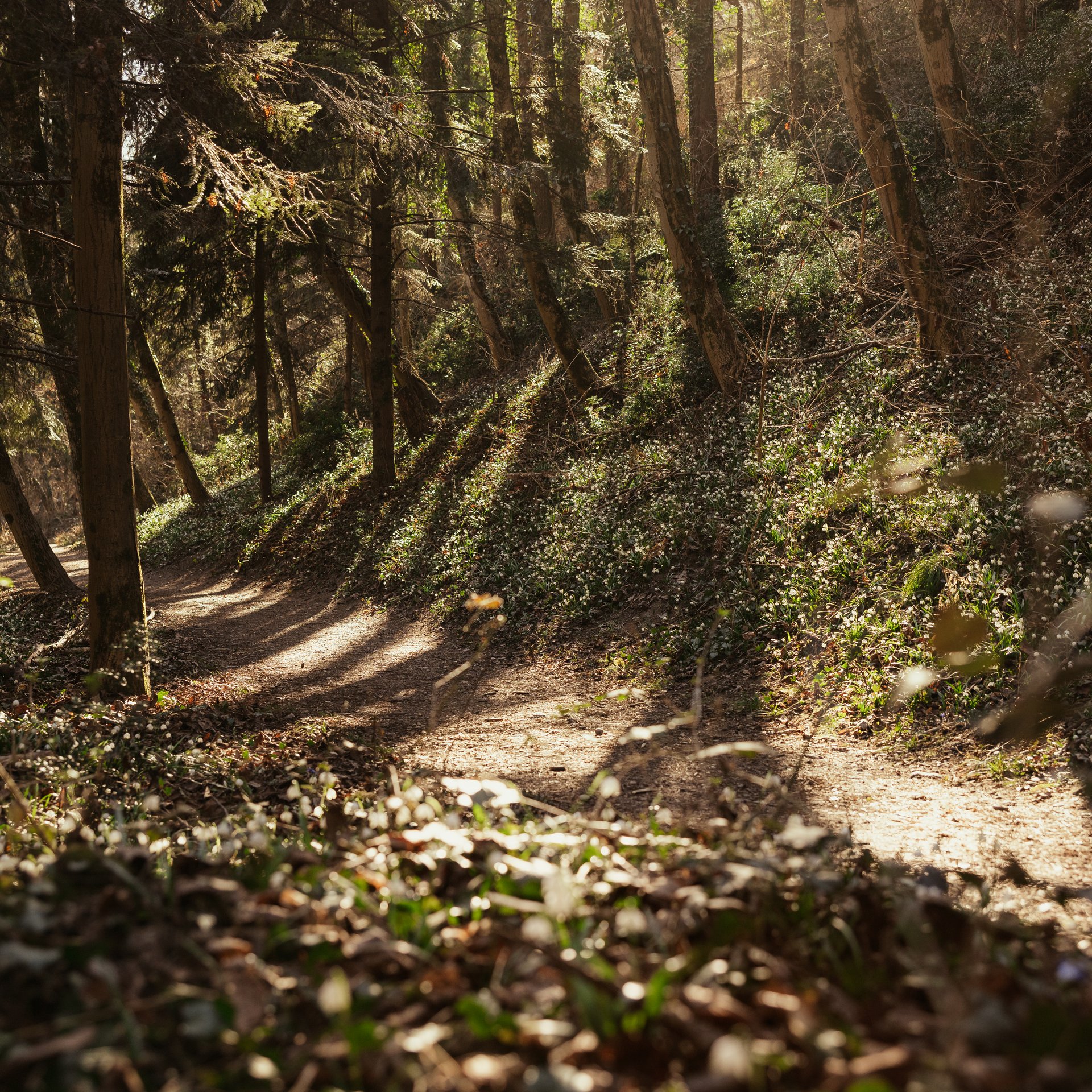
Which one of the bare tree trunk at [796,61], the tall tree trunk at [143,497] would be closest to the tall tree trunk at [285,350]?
the tall tree trunk at [143,497]

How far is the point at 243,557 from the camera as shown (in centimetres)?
1997

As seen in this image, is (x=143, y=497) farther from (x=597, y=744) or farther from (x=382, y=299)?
(x=597, y=744)

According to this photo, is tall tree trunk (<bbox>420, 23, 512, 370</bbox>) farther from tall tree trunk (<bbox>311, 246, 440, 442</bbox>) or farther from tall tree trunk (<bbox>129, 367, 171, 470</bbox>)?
tall tree trunk (<bbox>129, 367, 171, 470</bbox>)

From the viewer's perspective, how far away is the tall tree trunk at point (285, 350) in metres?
23.0

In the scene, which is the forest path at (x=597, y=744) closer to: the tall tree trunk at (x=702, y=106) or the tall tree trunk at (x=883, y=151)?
the tall tree trunk at (x=883, y=151)

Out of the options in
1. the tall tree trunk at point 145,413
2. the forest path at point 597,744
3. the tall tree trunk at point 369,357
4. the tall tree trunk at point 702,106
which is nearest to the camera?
the forest path at point 597,744

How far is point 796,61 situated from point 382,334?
1342 centimetres

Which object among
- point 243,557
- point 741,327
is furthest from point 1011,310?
point 243,557

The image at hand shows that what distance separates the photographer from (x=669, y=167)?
10945mm

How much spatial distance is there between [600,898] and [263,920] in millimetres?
889

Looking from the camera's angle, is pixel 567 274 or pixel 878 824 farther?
pixel 567 274

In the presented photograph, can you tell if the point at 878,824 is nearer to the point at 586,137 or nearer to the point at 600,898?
the point at 600,898

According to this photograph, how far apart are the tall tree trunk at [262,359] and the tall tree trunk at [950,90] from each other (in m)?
12.4

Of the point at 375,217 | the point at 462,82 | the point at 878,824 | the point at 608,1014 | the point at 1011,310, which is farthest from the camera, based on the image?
the point at 462,82
